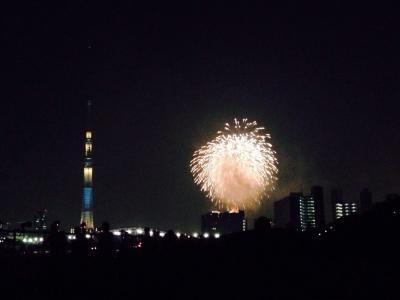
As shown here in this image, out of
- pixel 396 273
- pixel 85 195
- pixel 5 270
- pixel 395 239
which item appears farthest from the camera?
pixel 85 195

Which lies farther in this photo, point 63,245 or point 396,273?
point 63,245

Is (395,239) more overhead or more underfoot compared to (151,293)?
more overhead

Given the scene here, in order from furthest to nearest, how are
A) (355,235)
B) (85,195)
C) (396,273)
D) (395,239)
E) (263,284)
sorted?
(85,195) → (355,235) → (395,239) → (263,284) → (396,273)

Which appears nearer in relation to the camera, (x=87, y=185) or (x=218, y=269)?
(x=218, y=269)

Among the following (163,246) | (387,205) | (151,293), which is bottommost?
(151,293)

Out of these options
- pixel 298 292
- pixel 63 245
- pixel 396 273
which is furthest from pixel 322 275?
pixel 63 245

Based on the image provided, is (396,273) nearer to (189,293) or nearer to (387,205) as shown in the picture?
(189,293)

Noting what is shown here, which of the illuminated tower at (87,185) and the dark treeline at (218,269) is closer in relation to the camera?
the dark treeline at (218,269)

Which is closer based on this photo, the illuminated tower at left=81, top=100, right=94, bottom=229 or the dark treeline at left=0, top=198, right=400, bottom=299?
the dark treeline at left=0, top=198, right=400, bottom=299
